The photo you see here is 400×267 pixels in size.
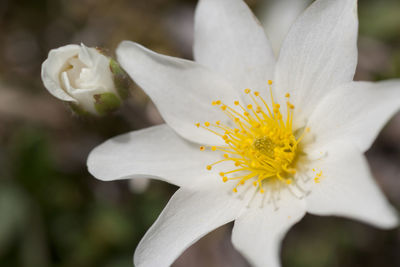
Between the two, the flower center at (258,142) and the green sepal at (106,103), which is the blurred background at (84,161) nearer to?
the green sepal at (106,103)

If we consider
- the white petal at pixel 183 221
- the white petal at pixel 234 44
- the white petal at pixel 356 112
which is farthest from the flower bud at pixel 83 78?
the white petal at pixel 356 112

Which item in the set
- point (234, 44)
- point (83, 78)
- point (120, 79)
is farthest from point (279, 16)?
point (83, 78)

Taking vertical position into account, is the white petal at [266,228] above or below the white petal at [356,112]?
below

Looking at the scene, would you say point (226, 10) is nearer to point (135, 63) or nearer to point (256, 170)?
point (135, 63)

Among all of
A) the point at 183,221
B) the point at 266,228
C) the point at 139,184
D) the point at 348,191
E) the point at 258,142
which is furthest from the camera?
the point at 139,184

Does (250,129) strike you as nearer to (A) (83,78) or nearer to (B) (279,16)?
(A) (83,78)
